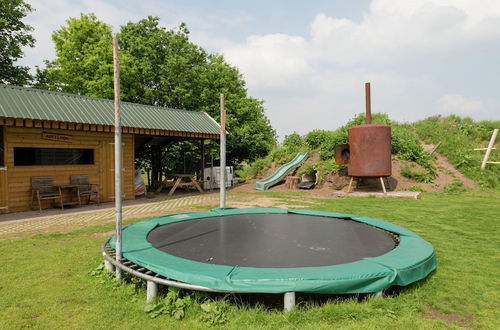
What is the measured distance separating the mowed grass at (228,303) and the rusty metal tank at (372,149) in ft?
16.6

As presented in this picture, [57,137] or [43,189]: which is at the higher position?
[57,137]

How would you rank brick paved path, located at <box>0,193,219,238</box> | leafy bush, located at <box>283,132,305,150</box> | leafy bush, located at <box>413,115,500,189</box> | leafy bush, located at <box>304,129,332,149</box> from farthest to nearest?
leafy bush, located at <box>283,132,305,150</box> → leafy bush, located at <box>304,129,332,149</box> → leafy bush, located at <box>413,115,500,189</box> → brick paved path, located at <box>0,193,219,238</box>

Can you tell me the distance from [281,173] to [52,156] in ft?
25.4

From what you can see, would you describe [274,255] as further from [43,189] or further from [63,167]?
[63,167]

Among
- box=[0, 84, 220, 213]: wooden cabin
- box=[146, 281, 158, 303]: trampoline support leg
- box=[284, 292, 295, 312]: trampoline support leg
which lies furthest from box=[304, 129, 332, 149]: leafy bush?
box=[146, 281, 158, 303]: trampoline support leg

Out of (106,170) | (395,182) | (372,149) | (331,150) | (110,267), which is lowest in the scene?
(110,267)

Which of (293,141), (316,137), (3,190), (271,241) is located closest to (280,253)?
(271,241)

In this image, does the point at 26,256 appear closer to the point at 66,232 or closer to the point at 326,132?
the point at 66,232

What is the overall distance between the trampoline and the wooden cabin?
4295 millimetres

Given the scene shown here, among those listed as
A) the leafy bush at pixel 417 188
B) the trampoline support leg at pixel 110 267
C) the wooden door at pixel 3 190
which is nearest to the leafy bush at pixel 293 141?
the leafy bush at pixel 417 188

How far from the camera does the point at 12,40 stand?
15773 mm

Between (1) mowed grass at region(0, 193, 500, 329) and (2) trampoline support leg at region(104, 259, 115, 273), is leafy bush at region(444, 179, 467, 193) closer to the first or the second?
(1) mowed grass at region(0, 193, 500, 329)

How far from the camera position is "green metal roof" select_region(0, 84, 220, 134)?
6727 mm

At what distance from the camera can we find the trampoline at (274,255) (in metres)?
2.24
